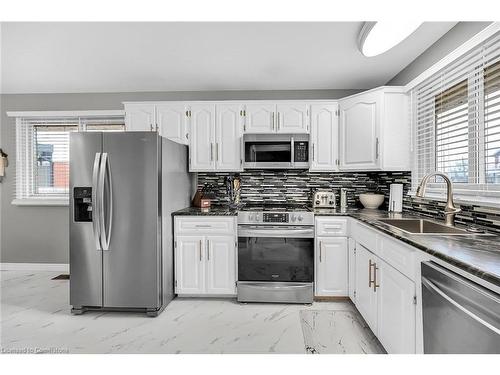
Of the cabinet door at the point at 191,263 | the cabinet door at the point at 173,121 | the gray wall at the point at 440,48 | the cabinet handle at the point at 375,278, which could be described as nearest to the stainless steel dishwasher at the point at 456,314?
the cabinet handle at the point at 375,278

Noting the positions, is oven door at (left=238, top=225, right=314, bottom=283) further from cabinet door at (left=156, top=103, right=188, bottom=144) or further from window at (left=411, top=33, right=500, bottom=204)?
cabinet door at (left=156, top=103, right=188, bottom=144)

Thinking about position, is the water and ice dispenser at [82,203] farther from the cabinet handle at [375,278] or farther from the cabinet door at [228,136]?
the cabinet handle at [375,278]

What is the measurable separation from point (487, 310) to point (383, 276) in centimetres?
97

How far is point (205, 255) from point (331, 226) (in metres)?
1.26

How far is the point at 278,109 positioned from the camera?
3150 mm

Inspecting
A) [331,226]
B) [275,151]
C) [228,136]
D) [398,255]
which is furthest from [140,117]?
[398,255]

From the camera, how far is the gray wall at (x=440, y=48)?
1961 mm

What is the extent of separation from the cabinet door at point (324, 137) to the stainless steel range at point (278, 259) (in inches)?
27.1

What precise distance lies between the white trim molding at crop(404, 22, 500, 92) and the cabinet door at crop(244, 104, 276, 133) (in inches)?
53.4

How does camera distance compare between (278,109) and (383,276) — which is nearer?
(383,276)

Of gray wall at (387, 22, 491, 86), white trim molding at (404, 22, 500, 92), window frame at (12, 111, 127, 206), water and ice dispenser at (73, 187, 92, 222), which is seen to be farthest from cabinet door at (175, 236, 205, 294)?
gray wall at (387, 22, 491, 86)

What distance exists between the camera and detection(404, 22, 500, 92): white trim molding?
172 centimetres

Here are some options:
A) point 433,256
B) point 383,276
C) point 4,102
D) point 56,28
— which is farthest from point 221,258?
point 4,102

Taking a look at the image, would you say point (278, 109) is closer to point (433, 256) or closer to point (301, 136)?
point (301, 136)
